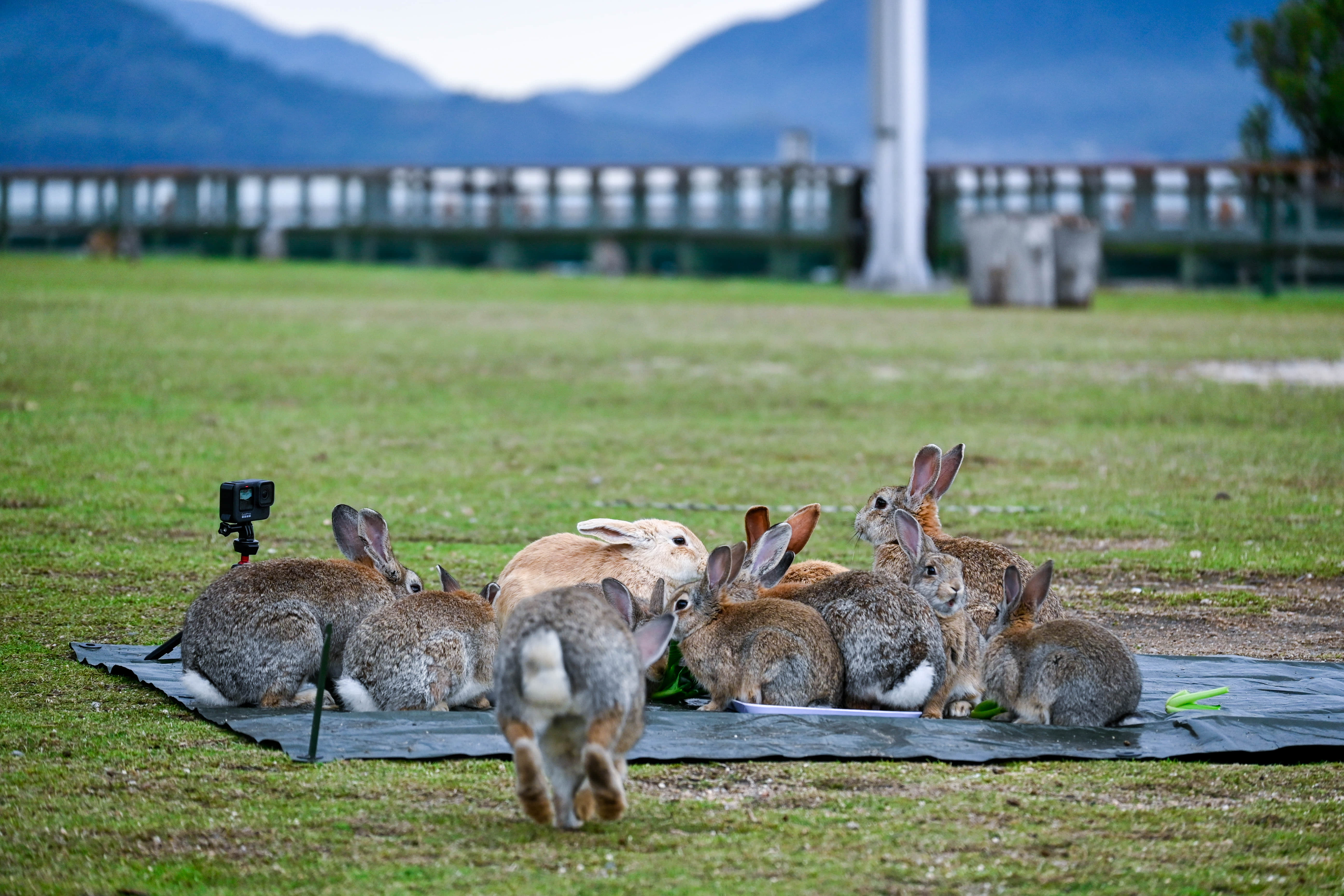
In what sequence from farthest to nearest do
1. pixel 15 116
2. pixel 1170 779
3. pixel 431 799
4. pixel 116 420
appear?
1. pixel 15 116
2. pixel 116 420
3. pixel 1170 779
4. pixel 431 799

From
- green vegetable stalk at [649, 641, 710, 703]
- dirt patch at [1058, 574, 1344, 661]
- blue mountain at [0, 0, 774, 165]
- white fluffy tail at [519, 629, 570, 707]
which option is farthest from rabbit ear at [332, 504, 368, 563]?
blue mountain at [0, 0, 774, 165]

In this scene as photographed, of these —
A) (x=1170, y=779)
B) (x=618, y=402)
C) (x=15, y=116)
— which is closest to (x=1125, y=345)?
(x=618, y=402)

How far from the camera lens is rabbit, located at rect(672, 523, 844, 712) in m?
5.40

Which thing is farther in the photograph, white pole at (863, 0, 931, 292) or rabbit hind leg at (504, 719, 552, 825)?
white pole at (863, 0, 931, 292)

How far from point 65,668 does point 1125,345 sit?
51.9 ft

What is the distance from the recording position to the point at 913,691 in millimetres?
5453

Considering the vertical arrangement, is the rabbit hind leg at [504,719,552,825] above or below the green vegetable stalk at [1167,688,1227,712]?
above

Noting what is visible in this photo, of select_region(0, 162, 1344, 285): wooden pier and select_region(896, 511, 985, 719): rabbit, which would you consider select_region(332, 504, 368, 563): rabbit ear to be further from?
select_region(0, 162, 1344, 285): wooden pier

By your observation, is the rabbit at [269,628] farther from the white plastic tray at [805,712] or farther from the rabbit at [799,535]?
the rabbit at [799,535]

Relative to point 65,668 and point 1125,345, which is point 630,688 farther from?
point 1125,345

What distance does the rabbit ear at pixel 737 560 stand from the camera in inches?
230

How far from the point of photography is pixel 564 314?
23469 mm

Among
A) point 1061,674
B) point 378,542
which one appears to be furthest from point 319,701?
point 1061,674

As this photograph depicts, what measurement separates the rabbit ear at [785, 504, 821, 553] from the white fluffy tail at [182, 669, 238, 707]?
221cm
